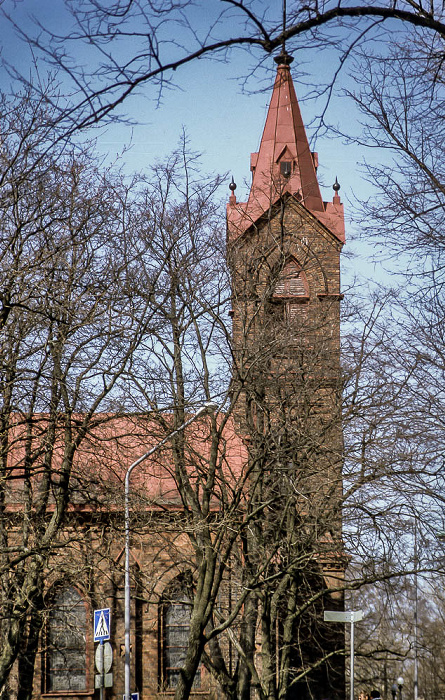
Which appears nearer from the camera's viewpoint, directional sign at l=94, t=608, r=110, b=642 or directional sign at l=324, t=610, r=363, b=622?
directional sign at l=324, t=610, r=363, b=622

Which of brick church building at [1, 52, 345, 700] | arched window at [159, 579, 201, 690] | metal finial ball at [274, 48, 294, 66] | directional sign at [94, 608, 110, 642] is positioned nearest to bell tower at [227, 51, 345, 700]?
brick church building at [1, 52, 345, 700]

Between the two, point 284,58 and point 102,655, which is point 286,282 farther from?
point 284,58

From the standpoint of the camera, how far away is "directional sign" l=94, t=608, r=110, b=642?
15359mm

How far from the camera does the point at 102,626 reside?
15406 mm

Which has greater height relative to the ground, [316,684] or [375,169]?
[375,169]

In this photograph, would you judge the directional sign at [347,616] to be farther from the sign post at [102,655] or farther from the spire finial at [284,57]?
the spire finial at [284,57]

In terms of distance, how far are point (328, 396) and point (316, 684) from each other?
41.7ft

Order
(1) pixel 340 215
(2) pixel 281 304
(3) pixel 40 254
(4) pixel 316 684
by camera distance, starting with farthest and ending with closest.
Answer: (1) pixel 340 215
(4) pixel 316 684
(2) pixel 281 304
(3) pixel 40 254

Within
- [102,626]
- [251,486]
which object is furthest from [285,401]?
[102,626]

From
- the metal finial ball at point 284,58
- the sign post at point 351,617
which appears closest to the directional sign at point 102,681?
the sign post at point 351,617

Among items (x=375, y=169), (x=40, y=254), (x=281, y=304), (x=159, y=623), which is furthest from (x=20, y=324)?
(x=159, y=623)

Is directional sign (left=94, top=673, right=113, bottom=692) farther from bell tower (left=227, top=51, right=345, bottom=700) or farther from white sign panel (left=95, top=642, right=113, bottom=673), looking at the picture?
bell tower (left=227, top=51, right=345, bottom=700)

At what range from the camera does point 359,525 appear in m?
16.2

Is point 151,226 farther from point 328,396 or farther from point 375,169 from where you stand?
point 375,169
